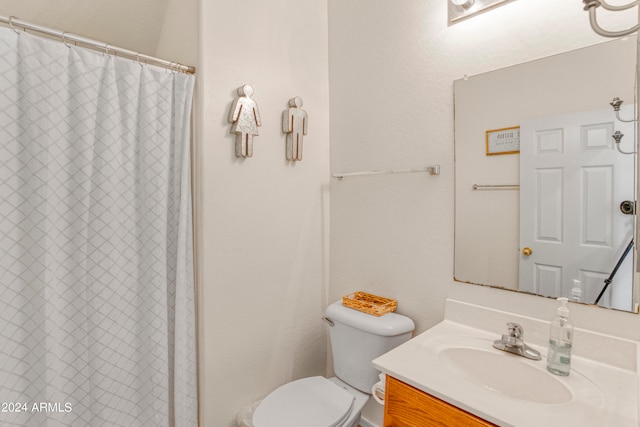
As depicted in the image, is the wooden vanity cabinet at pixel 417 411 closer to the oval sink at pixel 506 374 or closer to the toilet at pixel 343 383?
the oval sink at pixel 506 374

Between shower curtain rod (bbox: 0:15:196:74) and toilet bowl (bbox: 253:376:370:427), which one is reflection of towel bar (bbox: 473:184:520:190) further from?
shower curtain rod (bbox: 0:15:196:74)

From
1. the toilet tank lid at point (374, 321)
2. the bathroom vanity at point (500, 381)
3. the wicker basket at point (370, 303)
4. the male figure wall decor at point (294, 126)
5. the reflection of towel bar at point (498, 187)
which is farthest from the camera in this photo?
the male figure wall decor at point (294, 126)

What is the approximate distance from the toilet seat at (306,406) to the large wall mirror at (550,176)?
0.77 metres

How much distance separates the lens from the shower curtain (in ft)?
3.74

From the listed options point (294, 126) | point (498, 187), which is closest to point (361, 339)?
point (498, 187)

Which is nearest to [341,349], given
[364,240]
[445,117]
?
[364,240]

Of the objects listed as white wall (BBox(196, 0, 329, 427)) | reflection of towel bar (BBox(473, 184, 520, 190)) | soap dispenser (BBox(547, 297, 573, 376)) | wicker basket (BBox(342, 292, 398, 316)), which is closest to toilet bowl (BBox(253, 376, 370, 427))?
white wall (BBox(196, 0, 329, 427))

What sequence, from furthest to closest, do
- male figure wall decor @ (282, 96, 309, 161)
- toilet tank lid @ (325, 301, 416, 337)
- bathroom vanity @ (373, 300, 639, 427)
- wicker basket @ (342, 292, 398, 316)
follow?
male figure wall decor @ (282, 96, 309, 161) → wicker basket @ (342, 292, 398, 316) → toilet tank lid @ (325, 301, 416, 337) → bathroom vanity @ (373, 300, 639, 427)

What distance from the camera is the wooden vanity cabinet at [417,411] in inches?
35.4

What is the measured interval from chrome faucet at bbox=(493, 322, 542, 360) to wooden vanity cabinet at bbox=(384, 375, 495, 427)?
38 centimetres

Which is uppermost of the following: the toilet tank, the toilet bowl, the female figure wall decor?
the female figure wall decor

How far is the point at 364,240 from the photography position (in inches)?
69.8

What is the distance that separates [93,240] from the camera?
1.29 meters

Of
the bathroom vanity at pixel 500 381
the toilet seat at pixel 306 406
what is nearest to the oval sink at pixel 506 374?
the bathroom vanity at pixel 500 381
